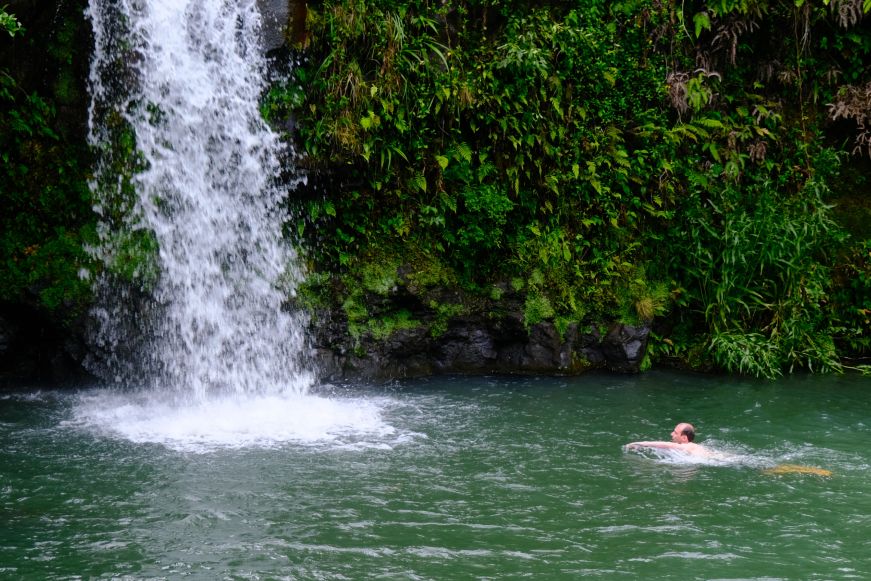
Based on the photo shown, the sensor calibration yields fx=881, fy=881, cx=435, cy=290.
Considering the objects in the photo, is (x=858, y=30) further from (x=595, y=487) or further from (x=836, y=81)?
(x=595, y=487)

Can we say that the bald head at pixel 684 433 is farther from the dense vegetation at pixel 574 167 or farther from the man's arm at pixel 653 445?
the dense vegetation at pixel 574 167

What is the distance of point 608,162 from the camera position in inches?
469

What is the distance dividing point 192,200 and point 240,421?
2948 mm

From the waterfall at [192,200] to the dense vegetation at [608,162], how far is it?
602mm

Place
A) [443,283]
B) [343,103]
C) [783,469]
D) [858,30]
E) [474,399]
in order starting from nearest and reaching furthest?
1. [783,469]
2. [474,399]
3. [343,103]
4. [443,283]
5. [858,30]

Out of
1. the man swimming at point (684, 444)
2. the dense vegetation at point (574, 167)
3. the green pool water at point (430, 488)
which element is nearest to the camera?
the green pool water at point (430, 488)

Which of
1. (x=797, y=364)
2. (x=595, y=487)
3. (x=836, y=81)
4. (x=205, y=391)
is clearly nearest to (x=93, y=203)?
(x=205, y=391)

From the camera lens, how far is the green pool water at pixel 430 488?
5.72 meters

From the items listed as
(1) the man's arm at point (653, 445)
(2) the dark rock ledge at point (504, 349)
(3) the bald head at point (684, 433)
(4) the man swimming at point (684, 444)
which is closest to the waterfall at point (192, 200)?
(2) the dark rock ledge at point (504, 349)

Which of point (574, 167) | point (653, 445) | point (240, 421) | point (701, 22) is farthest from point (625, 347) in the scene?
point (240, 421)

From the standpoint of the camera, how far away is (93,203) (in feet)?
34.0

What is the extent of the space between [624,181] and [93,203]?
6.79 metres

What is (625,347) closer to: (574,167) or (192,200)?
(574,167)

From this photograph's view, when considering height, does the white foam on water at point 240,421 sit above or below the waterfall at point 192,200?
below
